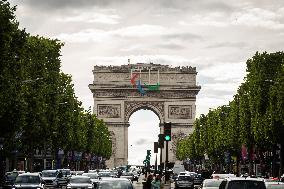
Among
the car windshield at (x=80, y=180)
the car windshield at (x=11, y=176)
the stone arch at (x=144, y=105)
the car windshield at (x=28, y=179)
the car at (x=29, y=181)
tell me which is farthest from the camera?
the stone arch at (x=144, y=105)

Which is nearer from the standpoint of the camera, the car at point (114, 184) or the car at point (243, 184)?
the car at point (243, 184)

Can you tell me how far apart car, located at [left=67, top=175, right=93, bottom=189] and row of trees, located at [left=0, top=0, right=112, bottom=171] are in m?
5.96

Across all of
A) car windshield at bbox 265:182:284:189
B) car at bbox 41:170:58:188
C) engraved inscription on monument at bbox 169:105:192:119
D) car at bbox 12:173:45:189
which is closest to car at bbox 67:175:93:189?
car at bbox 12:173:45:189

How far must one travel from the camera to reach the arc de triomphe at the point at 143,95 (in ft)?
609

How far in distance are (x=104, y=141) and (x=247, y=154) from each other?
240 feet

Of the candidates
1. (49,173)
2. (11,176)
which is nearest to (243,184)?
(11,176)

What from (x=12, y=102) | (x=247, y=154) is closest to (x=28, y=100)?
(x=12, y=102)

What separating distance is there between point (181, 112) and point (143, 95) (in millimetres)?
8836

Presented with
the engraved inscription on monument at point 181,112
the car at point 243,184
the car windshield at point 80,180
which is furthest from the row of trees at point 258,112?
the engraved inscription on monument at point 181,112

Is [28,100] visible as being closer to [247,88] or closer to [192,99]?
[247,88]

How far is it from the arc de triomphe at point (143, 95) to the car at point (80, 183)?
398ft

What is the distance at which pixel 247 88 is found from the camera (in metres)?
90.7

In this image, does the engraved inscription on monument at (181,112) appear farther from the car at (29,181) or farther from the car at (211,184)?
the car at (211,184)

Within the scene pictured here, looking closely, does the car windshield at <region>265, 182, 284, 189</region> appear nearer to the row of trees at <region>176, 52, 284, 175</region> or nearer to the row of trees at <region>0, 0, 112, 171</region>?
the row of trees at <region>0, 0, 112, 171</region>
